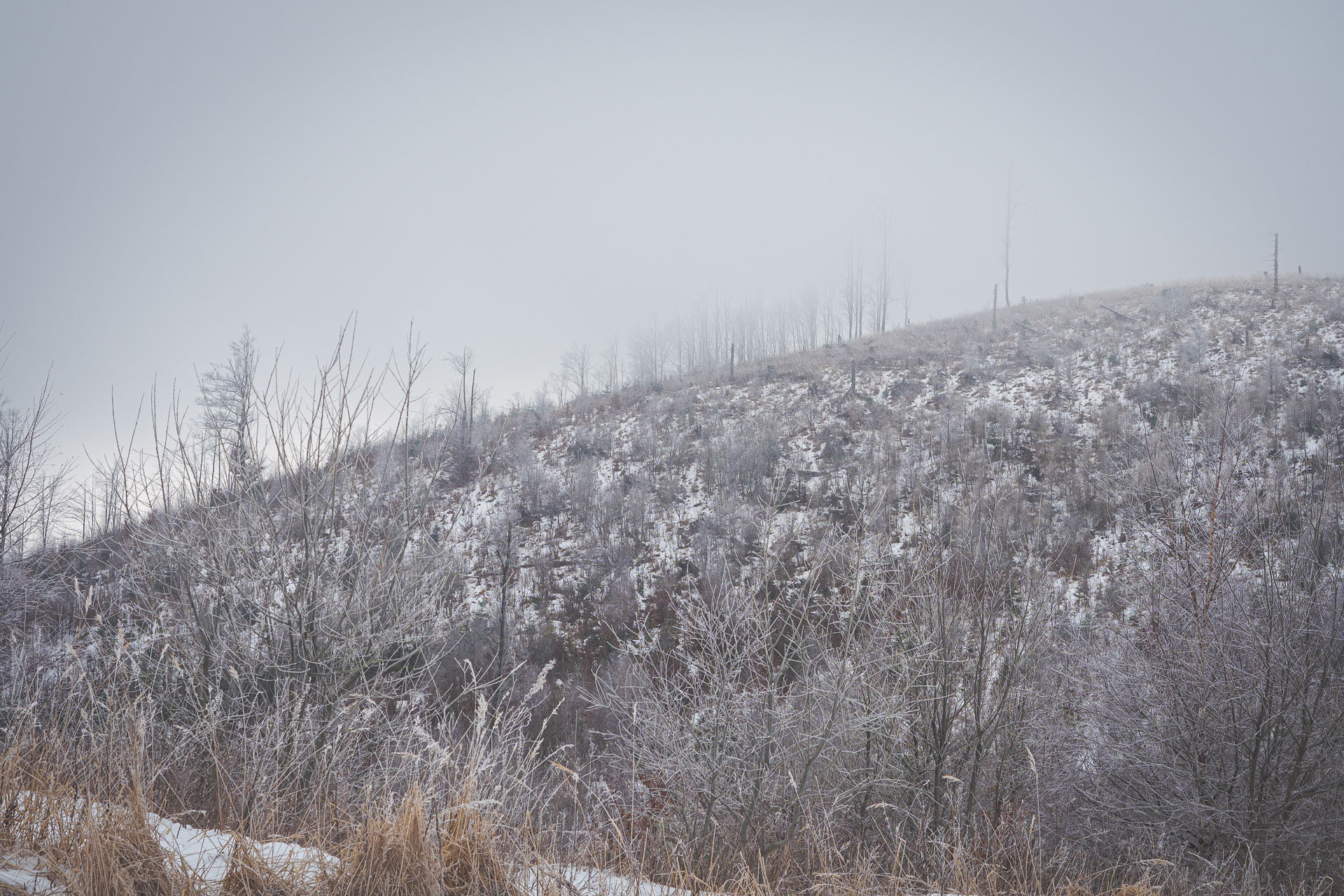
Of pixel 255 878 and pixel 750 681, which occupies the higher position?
pixel 255 878

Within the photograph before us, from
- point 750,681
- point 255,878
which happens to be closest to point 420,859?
point 255,878

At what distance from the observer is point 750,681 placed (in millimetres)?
7695

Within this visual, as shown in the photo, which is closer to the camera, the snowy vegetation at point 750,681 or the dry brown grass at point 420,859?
the dry brown grass at point 420,859

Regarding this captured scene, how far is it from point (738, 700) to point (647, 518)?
17.7m

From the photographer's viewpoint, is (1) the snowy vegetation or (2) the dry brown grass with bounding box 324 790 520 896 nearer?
(2) the dry brown grass with bounding box 324 790 520 896

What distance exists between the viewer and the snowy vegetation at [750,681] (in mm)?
3666

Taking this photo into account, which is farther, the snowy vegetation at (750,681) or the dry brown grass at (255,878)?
the snowy vegetation at (750,681)

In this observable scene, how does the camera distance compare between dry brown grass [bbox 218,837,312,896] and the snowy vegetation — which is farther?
the snowy vegetation

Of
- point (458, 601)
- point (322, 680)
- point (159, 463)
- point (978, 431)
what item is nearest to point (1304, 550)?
point (322, 680)

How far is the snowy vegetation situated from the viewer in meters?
3.67

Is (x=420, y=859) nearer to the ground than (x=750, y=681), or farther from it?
farther from it

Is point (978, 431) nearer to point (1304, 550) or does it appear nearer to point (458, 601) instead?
point (1304, 550)

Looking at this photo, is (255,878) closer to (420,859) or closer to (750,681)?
(420,859)

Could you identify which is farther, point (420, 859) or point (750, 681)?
point (750, 681)
